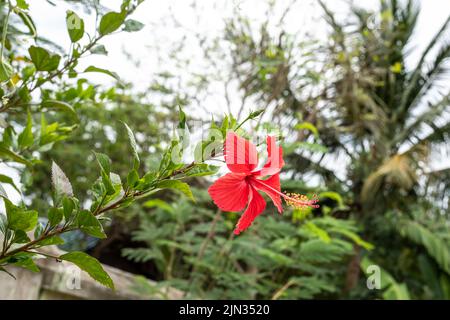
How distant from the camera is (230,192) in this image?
0.49 metres

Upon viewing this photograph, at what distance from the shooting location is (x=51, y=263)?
1356mm

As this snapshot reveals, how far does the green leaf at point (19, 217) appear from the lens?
418mm

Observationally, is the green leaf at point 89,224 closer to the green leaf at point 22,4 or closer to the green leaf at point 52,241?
the green leaf at point 52,241

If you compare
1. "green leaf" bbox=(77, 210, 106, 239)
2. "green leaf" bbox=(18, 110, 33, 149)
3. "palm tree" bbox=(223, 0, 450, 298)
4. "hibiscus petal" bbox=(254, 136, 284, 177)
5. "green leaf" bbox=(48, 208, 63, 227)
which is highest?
"palm tree" bbox=(223, 0, 450, 298)

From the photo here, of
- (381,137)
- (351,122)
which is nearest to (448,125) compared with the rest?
(381,137)

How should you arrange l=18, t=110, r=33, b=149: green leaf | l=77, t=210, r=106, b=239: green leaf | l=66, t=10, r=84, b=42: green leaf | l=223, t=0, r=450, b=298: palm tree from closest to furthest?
l=77, t=210, r=106, b=239: green leaf < l=66, t=10, r=84, b=42: green leaf < l=18, t=110, r=33, b=149: green leaf < l=223, t=0, r=450, b=298: palm tree

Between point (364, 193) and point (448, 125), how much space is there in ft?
5.46

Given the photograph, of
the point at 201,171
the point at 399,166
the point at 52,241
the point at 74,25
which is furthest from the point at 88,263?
the point at 399,166

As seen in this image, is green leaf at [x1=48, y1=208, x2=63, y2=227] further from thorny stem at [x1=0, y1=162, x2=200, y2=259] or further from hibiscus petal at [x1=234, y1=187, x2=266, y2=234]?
hibiscus petal at [x1=234, y1=187, x2=266, y2=234]

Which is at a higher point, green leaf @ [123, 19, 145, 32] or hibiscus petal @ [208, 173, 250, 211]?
green leaf @ [123, 19, 145, 32]

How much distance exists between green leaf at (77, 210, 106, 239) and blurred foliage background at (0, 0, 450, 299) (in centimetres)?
20

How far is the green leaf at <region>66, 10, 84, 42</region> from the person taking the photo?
1.79 feet

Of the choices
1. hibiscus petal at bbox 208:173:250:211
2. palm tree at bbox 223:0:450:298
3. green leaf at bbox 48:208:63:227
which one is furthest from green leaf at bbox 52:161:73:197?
palm tree at bbox 223:0:450:298
